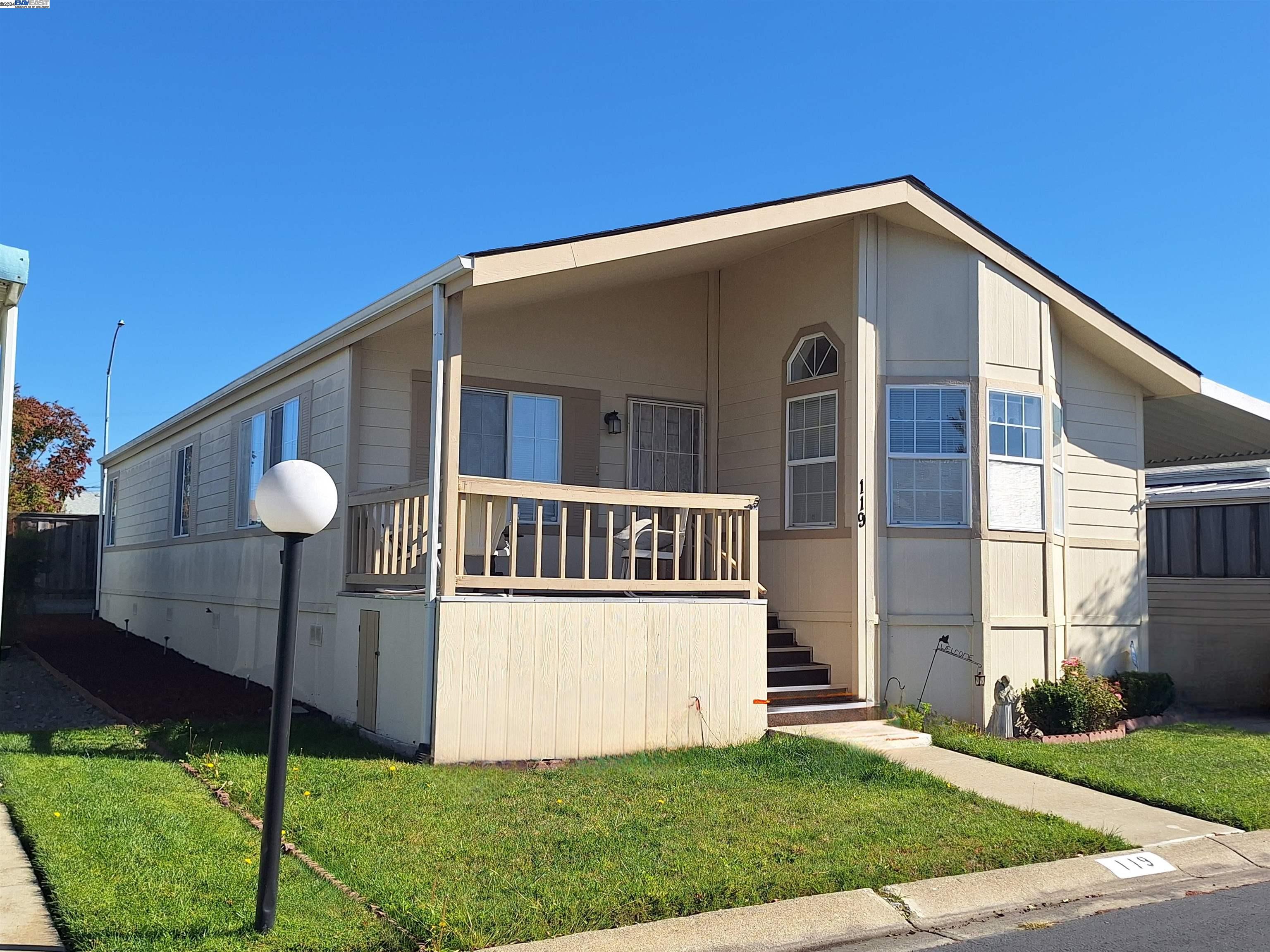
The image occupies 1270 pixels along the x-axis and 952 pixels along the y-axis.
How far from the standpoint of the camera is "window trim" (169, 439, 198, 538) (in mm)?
15578

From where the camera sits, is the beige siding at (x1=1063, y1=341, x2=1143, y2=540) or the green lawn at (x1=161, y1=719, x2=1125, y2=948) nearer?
the green lawn at (x1=161, y1=719, x2=1125, y2=948)

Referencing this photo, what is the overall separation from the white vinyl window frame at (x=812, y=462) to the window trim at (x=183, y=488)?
8.94m

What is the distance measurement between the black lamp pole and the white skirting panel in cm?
343

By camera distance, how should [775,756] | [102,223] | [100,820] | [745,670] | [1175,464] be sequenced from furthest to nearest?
[102,223] < [1175,464] < [745,670] < [775,756] < [100,820]

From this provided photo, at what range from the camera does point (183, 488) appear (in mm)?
16297

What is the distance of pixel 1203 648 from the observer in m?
14.4

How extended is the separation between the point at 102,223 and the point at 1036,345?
19.2 m

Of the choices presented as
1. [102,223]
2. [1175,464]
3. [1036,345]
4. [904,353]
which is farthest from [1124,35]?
[102,223]

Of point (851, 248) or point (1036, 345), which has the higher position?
point (851, 248)

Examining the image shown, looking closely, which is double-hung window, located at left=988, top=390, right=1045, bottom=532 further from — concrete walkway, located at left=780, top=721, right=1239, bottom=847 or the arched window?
concrete walkway, located at left=780, top=721, right=1239, bottom=847

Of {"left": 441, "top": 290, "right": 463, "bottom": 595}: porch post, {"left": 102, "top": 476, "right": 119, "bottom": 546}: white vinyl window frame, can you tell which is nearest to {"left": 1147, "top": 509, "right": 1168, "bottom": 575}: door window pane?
{"left": 441, "top": 290, "right": 463, "bottom": 595}: porch post

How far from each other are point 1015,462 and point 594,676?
16.3ft

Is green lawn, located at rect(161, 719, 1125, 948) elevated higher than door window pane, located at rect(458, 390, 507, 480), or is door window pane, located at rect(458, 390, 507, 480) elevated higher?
door window pane, located at rect(458, 390, 507, 480)

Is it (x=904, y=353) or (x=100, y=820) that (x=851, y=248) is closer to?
(x=904, y=353)
